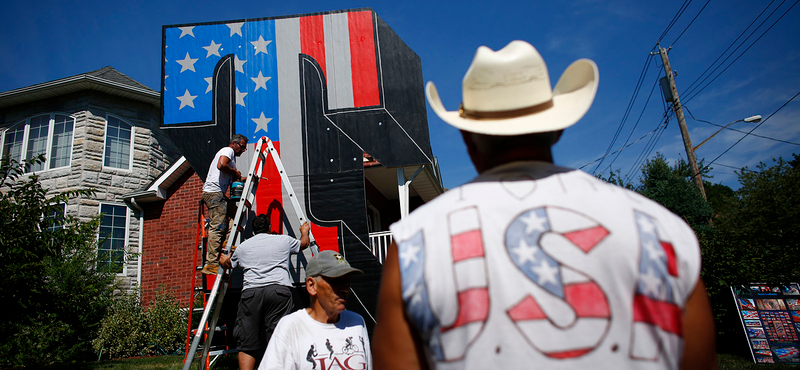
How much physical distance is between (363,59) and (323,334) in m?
6.03

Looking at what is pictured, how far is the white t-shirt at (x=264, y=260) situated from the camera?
489cm

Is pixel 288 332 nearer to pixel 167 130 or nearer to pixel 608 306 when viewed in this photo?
pixel 608 306

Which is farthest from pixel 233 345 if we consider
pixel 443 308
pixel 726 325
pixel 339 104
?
pixel 726 325

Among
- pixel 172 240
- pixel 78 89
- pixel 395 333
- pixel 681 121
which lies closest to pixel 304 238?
pixel 395 333

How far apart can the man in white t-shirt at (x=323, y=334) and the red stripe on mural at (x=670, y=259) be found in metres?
2.32

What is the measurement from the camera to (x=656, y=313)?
1006 millimetres

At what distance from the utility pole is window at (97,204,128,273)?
16554mm

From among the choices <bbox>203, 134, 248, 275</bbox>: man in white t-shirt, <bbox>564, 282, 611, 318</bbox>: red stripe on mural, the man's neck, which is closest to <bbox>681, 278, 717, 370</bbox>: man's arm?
<bbox>564, 282, 611, 318</bbox>: red stripe on mural

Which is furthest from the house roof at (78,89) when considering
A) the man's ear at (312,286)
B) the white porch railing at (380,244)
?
the man's ear at (312,286)

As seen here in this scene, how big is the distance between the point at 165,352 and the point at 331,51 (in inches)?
300

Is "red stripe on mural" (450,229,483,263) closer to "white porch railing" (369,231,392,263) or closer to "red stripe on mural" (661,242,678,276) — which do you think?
"red stripe on mural" (661,242,678,276)

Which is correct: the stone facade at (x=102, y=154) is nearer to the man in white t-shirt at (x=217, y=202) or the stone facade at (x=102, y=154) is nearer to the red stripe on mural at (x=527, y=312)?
the man in white t-shirt at (x=217, y=202)

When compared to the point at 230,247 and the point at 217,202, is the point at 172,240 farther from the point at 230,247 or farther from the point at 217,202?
the point at 230,247

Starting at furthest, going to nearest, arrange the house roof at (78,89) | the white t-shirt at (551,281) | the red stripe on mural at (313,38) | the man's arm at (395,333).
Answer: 1. the house roof at (78,89)
2. the red stripe on mural at (313,38)
3. the man's arm at (395,333)
4. the white t-shirt at (551,281)
